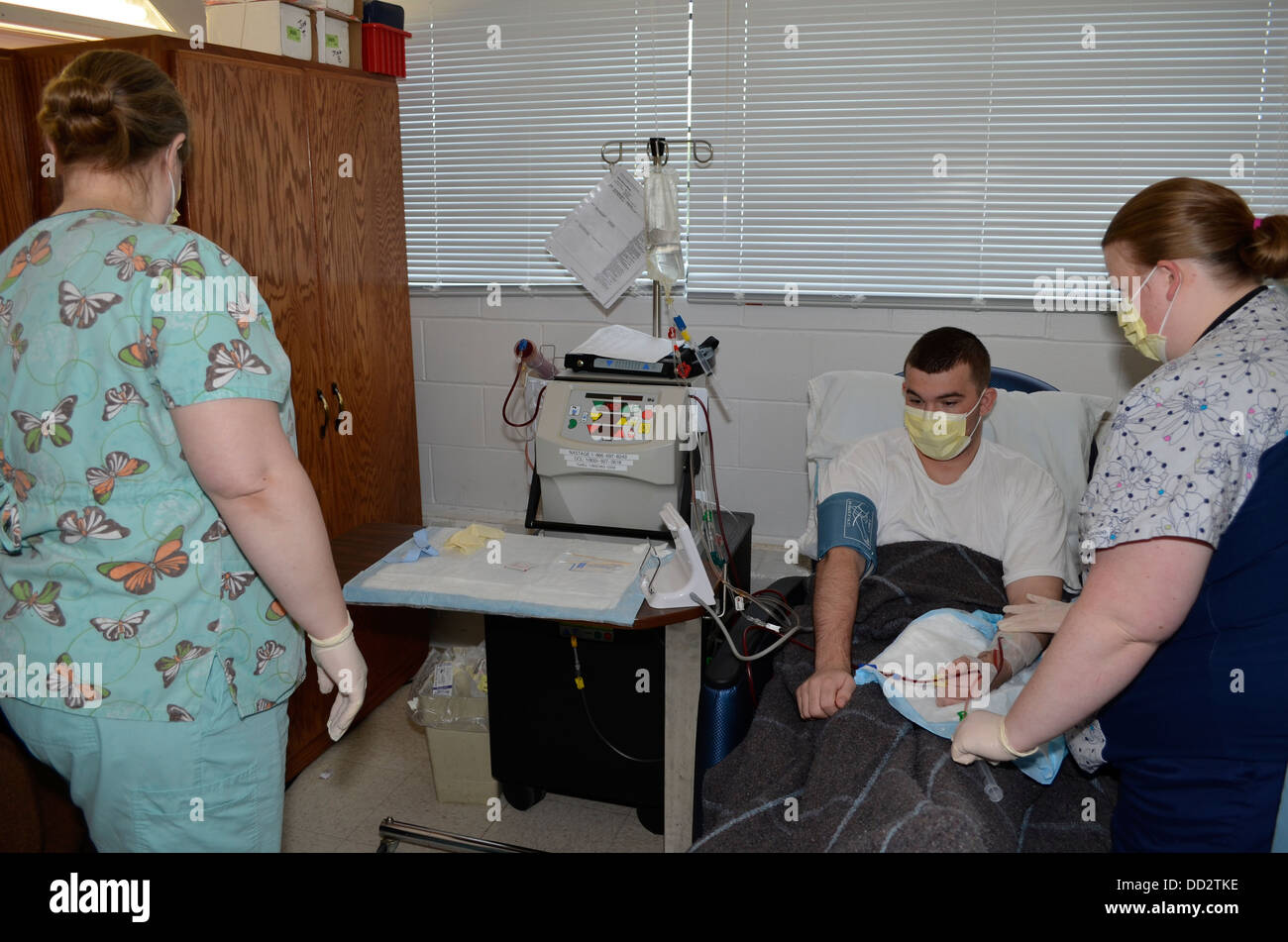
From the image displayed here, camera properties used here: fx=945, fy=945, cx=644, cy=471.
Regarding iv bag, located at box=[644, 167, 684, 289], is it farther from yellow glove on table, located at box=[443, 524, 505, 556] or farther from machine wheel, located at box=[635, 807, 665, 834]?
machine wheel, located at box=[635, 807, 665, 834]

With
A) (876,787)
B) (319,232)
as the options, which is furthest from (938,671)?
(319,232)

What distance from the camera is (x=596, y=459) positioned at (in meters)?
2.12

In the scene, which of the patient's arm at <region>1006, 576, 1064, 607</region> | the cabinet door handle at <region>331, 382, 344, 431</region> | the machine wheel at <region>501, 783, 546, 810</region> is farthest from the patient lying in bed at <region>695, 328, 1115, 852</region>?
the cabinet door handle at <region>331, 382, 344, 431</region>

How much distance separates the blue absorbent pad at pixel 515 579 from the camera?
173cm

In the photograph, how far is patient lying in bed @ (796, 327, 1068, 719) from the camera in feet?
6.31

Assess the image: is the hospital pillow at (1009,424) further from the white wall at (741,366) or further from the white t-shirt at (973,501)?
the white wall at (741,366)

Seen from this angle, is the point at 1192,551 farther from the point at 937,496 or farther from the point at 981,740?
the point at 937,496

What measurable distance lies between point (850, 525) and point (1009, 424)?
0.51m

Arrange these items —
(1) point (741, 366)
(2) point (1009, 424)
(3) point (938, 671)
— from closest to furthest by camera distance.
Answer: (3) point (938, 671) < (2) point (1009, 424) < (1) point (741, 366)

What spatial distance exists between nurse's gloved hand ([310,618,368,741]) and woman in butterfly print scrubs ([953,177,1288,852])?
960mm

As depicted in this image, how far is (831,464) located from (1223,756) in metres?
1.01
